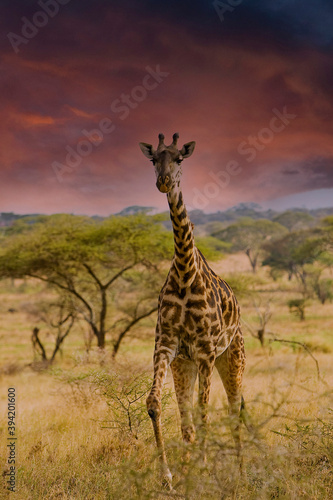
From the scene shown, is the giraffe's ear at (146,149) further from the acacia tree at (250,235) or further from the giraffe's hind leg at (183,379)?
the acacia tree at (250,235)

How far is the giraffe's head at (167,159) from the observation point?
10.1ft

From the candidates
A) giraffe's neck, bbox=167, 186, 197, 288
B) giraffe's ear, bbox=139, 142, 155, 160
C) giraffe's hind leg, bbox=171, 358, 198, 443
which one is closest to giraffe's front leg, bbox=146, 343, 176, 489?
giraffe's hind leg, bbox=171, 358, 198, 443

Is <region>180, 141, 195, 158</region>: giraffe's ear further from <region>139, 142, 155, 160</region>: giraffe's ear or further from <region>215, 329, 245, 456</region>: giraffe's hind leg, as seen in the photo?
<region>215, 329, 245, 456</region>: giraffe's hind leg

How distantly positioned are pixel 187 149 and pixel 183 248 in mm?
849

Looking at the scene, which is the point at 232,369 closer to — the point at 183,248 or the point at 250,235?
the point at 183,248

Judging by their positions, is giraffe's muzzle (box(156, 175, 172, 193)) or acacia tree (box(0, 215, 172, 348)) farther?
acacia tree (box(0, 215, 172, 348))

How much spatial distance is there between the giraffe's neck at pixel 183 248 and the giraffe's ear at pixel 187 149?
0.34 m

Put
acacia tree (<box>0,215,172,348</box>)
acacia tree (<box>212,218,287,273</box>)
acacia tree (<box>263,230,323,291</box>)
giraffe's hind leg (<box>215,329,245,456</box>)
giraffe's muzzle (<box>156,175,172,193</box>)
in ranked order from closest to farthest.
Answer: giraffe's muzzle (<box>156,175,172,193</box>)
giraffe's hind leg (<box>215,329,245,456</box>)
acacia tree (<box>0,215,172,348</box>)
acacia tree (<box>263,230,323,291</box>)
acacia tree (<box>212,218,287,273</box>)

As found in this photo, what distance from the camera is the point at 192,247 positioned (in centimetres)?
356

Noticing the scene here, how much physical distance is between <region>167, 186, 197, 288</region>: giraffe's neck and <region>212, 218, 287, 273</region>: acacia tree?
152 feet

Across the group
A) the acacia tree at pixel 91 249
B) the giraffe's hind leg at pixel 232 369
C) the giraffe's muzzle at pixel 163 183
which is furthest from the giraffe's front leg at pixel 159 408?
the acacia tree at pixel 91 249

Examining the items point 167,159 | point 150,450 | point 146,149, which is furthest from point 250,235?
point 167,159

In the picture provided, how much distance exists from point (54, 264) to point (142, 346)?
34.3 feet

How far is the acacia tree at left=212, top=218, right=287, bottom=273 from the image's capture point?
52.3m
